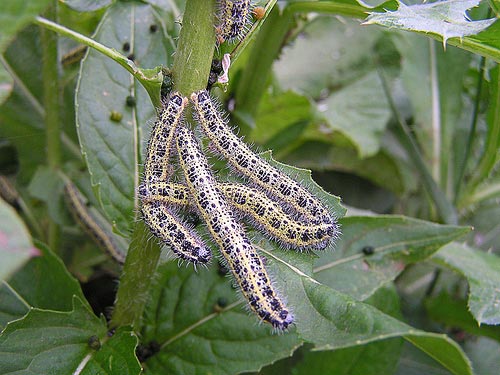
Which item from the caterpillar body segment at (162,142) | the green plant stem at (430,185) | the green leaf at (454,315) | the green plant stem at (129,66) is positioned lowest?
the green leaf at (454,315)

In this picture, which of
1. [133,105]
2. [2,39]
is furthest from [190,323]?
[2,39]

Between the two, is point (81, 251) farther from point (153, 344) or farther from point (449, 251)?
point (449, 251)

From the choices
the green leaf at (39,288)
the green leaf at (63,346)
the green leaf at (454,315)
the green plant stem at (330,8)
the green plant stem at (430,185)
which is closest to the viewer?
the green leaf at (63,346)

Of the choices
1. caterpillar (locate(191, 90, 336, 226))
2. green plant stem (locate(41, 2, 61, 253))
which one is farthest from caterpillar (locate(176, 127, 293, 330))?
green plant stem (locate(41, 2, 61, 253))

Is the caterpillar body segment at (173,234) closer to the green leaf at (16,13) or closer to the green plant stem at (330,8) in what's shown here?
the green leaf at (16,13)

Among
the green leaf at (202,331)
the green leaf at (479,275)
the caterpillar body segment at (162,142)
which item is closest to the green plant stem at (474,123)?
the green leaf at (479,275)
